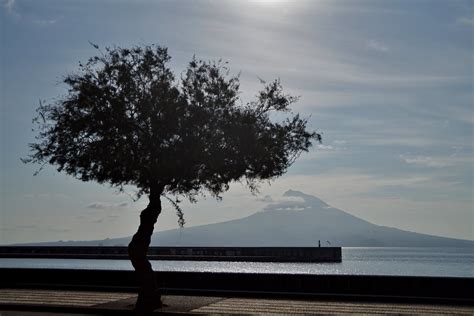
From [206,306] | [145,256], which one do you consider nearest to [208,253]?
[145,256]

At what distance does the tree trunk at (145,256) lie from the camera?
66.8 ft

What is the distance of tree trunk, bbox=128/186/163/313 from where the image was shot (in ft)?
66.8

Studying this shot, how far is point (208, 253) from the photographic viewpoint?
123438 mm

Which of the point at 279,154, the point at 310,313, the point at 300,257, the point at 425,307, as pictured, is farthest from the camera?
the point at 300,257

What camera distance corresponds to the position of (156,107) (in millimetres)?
20109

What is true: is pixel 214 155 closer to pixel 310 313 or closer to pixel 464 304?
pixel 310 313

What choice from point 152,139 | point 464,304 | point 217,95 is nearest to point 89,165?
point 152,139

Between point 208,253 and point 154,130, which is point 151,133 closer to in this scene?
point 154,130

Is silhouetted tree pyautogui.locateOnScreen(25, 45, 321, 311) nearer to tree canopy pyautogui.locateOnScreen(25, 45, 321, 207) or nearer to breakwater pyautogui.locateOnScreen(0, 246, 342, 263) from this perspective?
tree canopy pyautogui.locateOnScreen(25, 45, 321, 207)

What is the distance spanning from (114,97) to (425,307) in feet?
40.4

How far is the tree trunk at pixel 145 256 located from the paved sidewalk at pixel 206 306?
0.52 m

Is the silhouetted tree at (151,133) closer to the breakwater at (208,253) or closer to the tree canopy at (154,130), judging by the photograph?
the tree canopy at (154,130)

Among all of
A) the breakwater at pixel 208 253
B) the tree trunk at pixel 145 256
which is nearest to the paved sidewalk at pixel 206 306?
the tree trunk at pixel 145 256

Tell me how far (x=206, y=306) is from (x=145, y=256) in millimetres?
2875
